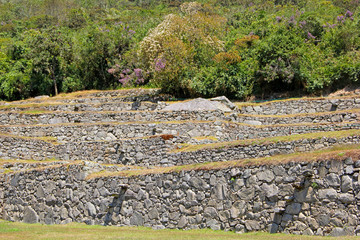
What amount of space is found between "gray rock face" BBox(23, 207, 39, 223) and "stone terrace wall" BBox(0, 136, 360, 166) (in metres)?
5.94

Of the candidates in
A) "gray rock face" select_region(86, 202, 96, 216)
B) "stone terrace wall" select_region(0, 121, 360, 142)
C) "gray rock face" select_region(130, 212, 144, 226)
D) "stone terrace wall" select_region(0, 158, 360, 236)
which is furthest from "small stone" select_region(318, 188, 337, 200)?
"stone terrace wall" select_region(0, 121, 360, 142)

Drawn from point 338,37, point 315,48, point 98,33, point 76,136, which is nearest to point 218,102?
point 76,136

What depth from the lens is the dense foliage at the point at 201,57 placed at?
39781 mm

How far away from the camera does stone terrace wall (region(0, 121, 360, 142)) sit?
27.0 m

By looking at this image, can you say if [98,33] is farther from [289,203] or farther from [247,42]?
[289,203]

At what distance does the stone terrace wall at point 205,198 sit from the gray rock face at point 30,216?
1.8 inches

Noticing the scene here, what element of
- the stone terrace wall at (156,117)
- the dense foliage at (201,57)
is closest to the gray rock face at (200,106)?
the stone terrace wall at (156,117)

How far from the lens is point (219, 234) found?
14.3m

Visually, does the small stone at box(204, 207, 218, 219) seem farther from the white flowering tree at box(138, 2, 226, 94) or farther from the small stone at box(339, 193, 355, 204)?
the white flowering tree at box(138, 2, 226, 94)

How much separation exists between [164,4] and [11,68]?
206 feet

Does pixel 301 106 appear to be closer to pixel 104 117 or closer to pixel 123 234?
pixel 104 117

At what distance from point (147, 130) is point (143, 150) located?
437cm

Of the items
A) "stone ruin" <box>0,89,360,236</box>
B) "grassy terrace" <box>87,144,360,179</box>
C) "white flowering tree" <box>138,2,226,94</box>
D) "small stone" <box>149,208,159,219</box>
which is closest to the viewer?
"grassy terrace" <box>87,144,360,179</box>

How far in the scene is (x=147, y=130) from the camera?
29.0 metres
